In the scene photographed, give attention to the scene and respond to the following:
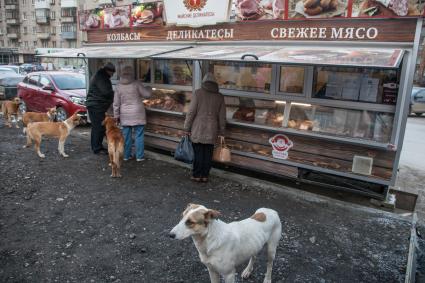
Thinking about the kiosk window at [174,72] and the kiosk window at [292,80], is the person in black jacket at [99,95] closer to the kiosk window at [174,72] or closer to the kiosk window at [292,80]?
the kiosk window at [174,72]

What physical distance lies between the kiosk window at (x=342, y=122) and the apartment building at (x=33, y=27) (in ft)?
190

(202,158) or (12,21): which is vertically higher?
(12,21)

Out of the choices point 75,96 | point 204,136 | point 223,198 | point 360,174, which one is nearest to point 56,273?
point 223,198

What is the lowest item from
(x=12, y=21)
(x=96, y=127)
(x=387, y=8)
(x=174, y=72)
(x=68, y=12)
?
(x=96, y=127)

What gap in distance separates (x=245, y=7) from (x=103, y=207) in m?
4.20

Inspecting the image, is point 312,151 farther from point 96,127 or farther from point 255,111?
point 96,127

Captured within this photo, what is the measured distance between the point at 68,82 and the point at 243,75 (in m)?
7.57

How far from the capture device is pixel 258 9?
5.93 m

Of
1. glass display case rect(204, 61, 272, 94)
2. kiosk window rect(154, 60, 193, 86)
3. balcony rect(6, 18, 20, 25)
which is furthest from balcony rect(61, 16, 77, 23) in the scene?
glass display case rect(204, 61, 272, 94)

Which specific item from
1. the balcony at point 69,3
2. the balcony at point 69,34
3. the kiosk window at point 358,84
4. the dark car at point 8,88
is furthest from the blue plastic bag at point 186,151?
the balcony at point 69,34

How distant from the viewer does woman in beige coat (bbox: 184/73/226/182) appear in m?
6.06

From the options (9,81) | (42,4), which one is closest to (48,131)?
(9,81)

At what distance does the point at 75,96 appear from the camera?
10875 millimetres

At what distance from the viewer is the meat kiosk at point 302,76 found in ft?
15.8
